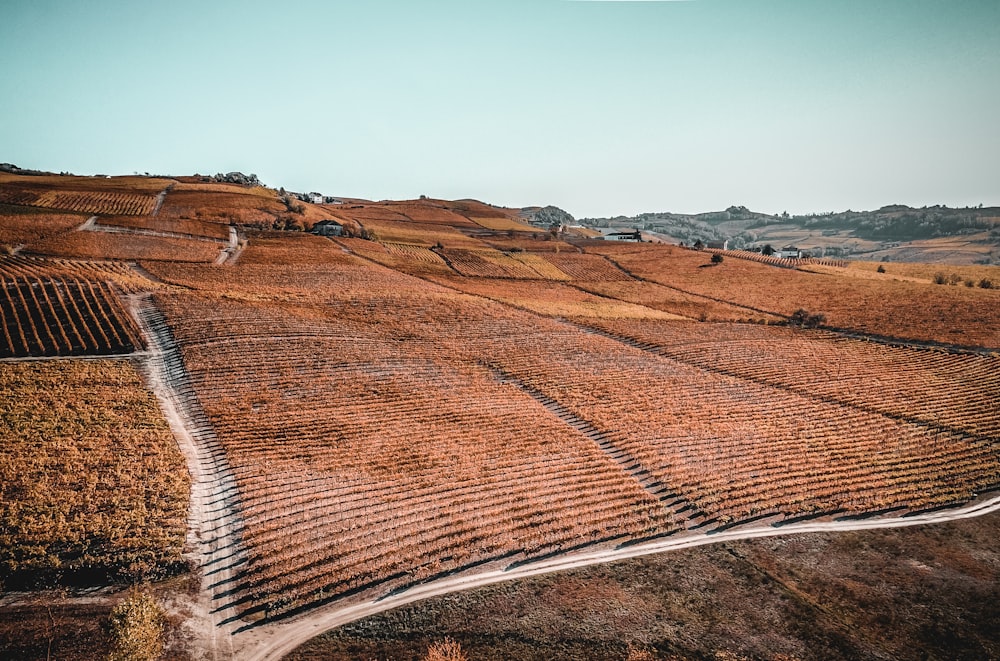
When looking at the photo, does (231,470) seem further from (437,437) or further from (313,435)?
(437,437)

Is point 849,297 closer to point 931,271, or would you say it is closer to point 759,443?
point 931,271

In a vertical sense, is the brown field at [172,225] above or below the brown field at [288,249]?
above

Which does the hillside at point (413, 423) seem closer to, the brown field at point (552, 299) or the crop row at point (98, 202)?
the brown field at point (552, 299)

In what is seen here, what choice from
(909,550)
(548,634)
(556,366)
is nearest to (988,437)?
(909,550)

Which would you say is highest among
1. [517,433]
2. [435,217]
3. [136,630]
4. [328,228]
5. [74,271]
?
[435,217]

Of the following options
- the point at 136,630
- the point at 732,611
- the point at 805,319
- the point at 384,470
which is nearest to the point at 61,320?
the point at 384,470

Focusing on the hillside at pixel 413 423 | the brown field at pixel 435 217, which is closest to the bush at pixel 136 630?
the hillside at pixel 413 423
